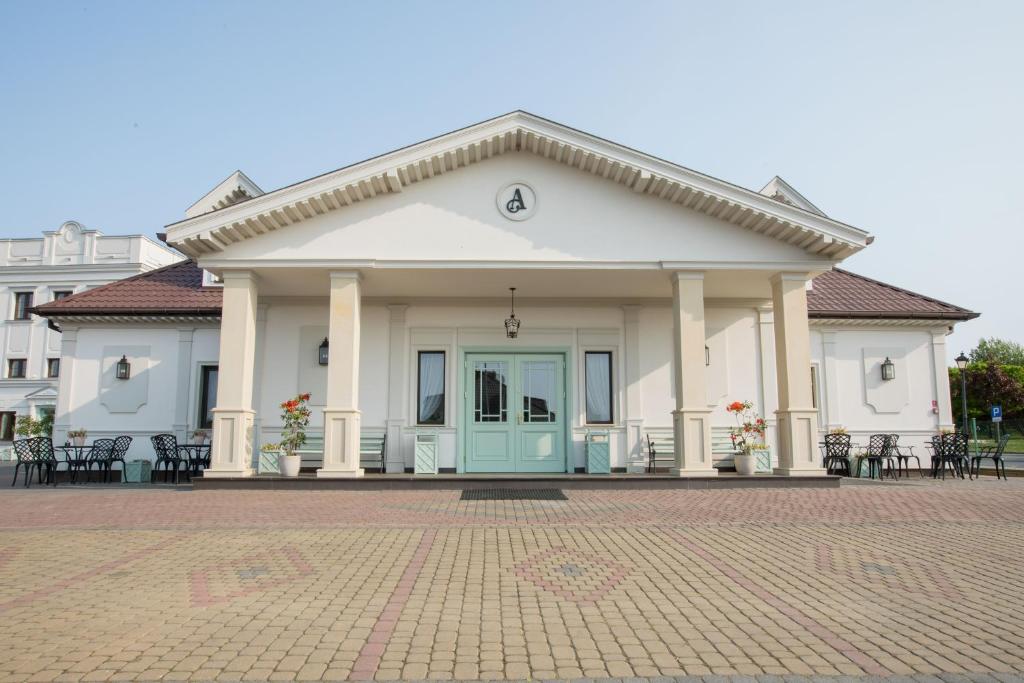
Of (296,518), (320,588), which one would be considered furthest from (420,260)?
(320,588)

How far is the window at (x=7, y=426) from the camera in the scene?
3872 cm

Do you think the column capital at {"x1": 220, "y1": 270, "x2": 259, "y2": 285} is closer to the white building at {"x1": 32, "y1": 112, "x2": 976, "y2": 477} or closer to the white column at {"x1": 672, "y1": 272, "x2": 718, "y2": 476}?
the white building at {"x1": 32, "y1": 112, "x2": 976, "y2": 477}

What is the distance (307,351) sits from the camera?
1541cm

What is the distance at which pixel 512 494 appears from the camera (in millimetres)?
11883

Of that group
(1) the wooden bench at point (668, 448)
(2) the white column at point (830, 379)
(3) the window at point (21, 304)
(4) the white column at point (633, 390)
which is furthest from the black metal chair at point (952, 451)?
(3) the window at point (21, 304)

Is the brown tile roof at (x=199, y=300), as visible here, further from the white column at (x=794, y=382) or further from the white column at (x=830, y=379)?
the white column at (x=794, y=382)

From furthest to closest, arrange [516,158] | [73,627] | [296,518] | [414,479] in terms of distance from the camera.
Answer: [516,158], [414,479], [296,518], [73,627]

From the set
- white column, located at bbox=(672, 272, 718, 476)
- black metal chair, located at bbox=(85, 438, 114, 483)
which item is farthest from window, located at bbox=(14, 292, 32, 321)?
white column, located at bbox=(672, 272, 718, 476)

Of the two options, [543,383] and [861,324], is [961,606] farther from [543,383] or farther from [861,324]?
[861,324]

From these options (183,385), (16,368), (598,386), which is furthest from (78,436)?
(16,368)

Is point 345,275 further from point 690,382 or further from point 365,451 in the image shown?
point 690,382

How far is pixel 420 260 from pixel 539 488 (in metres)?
4.61

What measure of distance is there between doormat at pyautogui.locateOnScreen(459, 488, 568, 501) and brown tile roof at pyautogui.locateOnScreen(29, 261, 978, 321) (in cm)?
769

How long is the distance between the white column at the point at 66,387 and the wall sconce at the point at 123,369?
978mm
